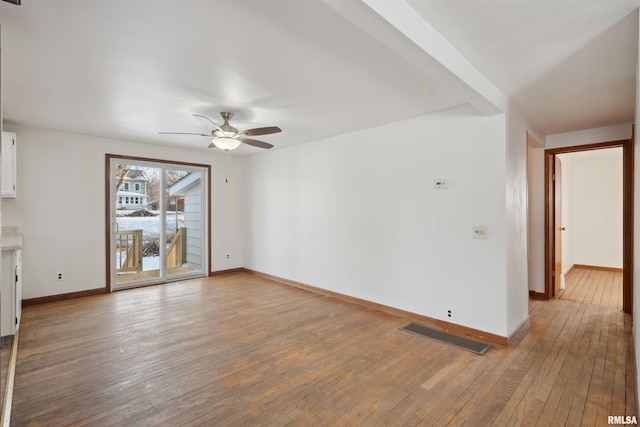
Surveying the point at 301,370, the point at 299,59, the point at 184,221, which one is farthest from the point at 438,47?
the point at 184,221

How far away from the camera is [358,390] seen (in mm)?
2420

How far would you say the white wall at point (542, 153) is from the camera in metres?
4.28

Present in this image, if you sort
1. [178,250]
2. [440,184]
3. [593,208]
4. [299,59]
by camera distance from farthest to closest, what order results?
[593,208] → [178,250] → [440,184] → [299,59]

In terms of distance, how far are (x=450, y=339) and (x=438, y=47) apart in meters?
2.75

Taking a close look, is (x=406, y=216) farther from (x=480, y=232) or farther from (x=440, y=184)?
(x=480, y=232)

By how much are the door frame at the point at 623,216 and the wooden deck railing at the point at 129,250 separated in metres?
6.55

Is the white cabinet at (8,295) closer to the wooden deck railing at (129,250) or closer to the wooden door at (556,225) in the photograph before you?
the wooden deck railing at (129,250)

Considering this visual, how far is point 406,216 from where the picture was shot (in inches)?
158

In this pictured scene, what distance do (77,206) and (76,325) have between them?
2.02 metres

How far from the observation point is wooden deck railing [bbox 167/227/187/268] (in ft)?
20.0

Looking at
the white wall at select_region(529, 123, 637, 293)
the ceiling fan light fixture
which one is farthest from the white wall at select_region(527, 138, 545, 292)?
the ceiling fan light fixture

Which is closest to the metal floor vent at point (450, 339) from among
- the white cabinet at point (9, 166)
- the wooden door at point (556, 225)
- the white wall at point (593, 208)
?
the wooden door at point (556, 225)

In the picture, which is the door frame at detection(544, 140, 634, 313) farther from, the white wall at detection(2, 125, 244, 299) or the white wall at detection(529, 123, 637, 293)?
the white wall at detection(2, 125, 244, 299)

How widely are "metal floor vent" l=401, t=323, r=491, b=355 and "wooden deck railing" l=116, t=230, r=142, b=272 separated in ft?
15.1
